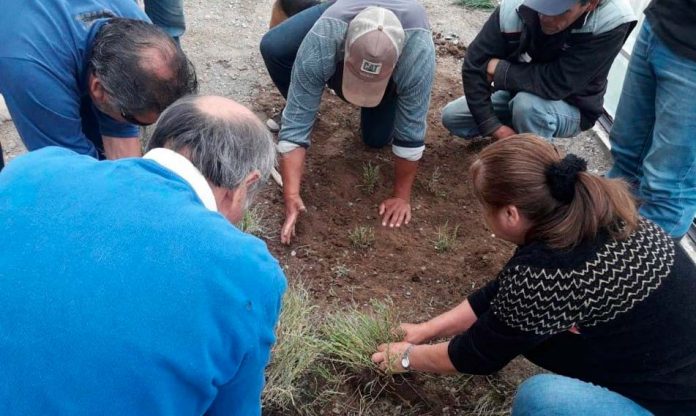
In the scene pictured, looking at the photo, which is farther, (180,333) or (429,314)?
(429,314)

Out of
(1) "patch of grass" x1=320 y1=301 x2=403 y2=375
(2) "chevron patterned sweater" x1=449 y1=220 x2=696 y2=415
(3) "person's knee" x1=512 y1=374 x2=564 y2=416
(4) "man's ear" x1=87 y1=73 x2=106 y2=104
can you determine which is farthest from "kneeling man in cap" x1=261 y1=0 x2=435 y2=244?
(3) "person's knee" x1=512 y1=374 x2=564 y2=416

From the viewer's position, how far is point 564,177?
156 cm

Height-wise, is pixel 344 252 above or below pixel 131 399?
below

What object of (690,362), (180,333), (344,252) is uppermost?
(180,333)

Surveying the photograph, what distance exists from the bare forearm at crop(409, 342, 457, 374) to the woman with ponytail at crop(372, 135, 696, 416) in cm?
10

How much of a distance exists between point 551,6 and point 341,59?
0.89 meters

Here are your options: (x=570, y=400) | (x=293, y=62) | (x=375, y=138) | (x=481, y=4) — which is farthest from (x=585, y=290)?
(x=481, y=4)

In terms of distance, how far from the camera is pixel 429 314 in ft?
8.36

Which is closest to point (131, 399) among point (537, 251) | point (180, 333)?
point (180, 333)

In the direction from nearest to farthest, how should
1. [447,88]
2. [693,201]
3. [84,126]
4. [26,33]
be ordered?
[26,33]
[84,126]
[693,201]
[447,88]

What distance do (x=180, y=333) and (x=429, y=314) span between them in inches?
63.9

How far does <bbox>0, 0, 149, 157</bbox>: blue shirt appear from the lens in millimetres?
1961

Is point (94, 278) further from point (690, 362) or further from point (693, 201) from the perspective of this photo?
point (693, 201)

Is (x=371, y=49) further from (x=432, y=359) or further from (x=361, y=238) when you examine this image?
(x=432, y=359)
